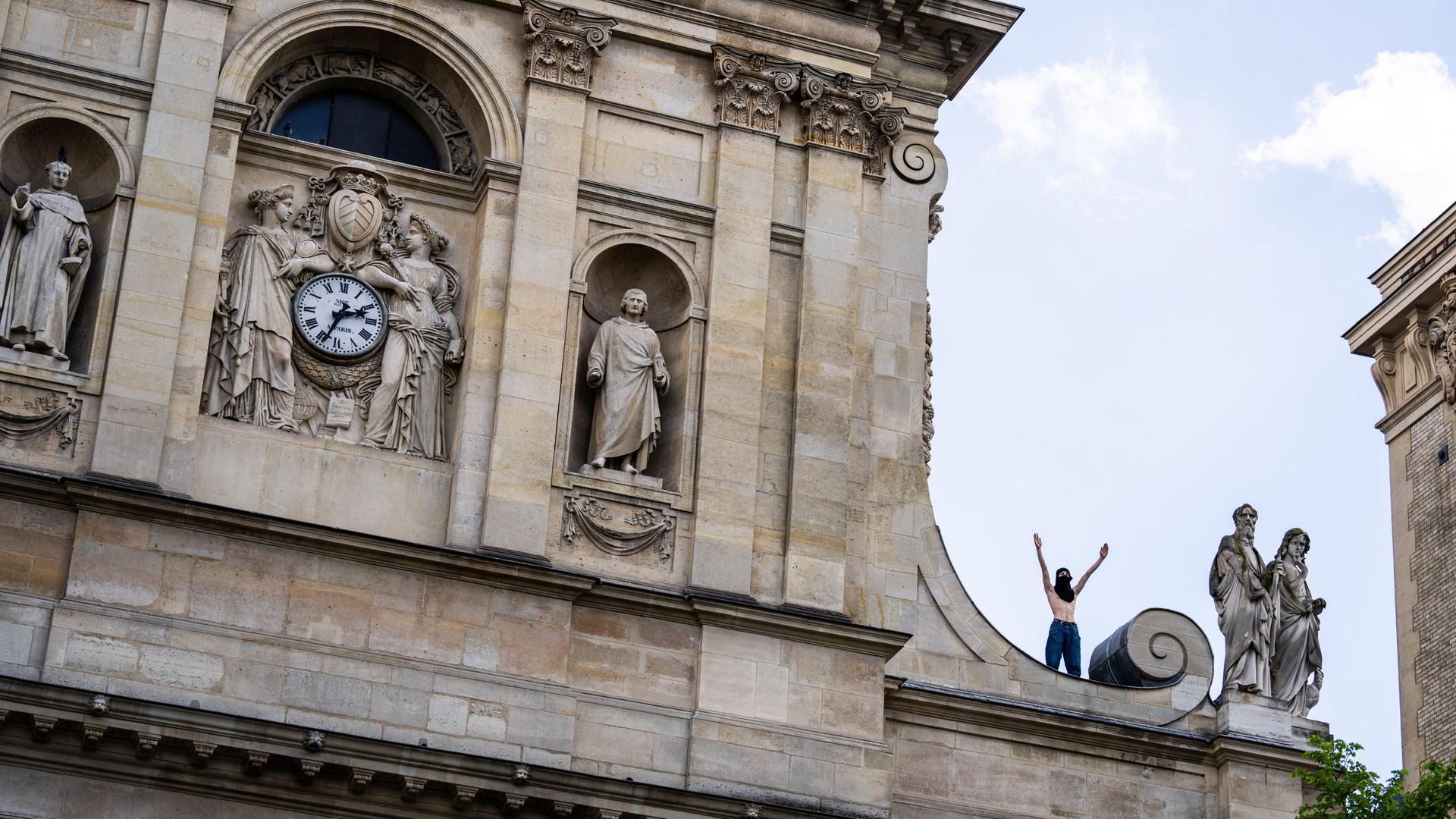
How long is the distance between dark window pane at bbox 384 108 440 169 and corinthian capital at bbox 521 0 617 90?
3.97 feet

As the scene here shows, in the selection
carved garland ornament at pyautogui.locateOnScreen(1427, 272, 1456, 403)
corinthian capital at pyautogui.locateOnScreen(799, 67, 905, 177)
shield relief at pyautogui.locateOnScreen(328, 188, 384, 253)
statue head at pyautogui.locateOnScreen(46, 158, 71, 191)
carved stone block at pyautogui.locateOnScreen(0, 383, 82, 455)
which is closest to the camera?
carved stone block at pyautogui.locateOnScreen(0, 383, 82, 455)

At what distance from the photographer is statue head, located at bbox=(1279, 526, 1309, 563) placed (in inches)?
998

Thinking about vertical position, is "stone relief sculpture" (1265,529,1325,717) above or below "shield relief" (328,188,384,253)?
below

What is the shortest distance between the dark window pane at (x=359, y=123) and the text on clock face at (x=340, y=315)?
1724 millimetres

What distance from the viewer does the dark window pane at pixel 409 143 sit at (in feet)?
82.9

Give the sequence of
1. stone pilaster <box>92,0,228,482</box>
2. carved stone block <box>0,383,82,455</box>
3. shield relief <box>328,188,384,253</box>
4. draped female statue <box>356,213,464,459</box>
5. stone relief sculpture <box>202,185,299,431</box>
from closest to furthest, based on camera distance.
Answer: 1. carved stone block <box>0,383,82,455</box>
2. stone pilaster <box>92,0,228,482</box>
3. stone relief sculpture <box>202,185,299,431</box>
4. draped female statue <box>356,213,464,459</box>
5. shield relief <box>328,188,384,253</box>

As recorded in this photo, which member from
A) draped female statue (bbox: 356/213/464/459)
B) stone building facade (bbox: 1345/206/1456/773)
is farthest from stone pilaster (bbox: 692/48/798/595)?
stone building facade (bbox: 1345/206/1456/773)

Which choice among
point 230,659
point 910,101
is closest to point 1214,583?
point 910,101

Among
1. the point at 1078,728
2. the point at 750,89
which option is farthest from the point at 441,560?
the point at 1078,728

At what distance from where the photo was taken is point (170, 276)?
2291cm

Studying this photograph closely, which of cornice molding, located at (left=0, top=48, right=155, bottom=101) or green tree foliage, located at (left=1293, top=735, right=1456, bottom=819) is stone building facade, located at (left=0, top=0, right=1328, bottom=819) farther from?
green tree foliage, located at (left=1293, top=735, right=1456, bottom=819)

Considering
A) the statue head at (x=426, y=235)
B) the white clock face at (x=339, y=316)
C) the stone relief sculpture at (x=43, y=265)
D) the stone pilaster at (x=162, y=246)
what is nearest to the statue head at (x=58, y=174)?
the stone relief sculpture at (x=43, y=265)

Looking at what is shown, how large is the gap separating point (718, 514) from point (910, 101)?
17.3ft

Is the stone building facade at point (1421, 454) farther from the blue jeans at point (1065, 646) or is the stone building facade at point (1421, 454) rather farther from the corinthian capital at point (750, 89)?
the corinthian capital at point (750, 89)
